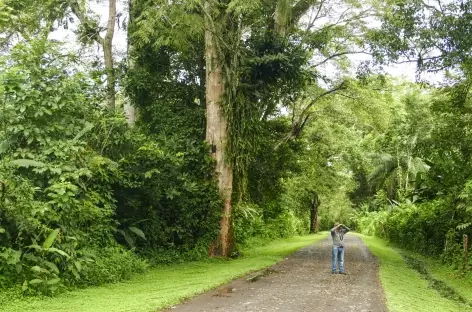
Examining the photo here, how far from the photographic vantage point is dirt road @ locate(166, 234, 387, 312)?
829 cm

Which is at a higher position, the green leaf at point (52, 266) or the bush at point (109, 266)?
the green leaf at point (52, 266)

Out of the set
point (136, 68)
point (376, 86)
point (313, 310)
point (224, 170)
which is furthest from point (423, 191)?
point (313, 310)

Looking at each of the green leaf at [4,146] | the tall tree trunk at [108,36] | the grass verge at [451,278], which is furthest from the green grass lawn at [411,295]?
the tall tree trunk at [108,36]

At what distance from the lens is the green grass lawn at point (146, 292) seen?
25.5 feet

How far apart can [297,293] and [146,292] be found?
2.91 m

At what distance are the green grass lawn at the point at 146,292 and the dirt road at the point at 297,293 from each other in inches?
13.6

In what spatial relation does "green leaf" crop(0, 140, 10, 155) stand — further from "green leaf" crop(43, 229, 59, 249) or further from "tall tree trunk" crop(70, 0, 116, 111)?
"tall tree trunk" crop(70, 0, 116, 111)

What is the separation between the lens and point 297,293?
970 cm

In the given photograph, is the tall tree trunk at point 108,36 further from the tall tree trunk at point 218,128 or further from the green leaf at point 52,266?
the green leaf at point 52,266

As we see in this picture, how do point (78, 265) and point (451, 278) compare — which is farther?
point (451, 278)

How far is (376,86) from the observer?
23031 millimetres

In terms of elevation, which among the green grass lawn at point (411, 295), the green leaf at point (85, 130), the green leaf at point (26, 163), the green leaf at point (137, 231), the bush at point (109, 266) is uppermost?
the green leaf at point (85, 130)

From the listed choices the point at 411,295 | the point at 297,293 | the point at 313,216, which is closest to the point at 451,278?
the point at 411,295

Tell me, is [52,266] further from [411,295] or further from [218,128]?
[218,128]
